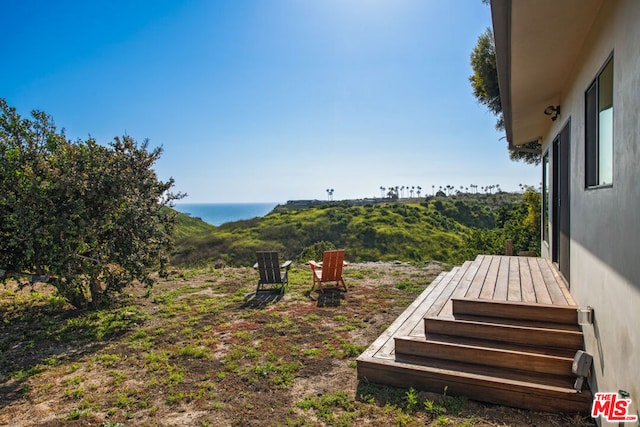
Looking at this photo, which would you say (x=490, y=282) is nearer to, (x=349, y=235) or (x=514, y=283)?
(x=514, y=283)

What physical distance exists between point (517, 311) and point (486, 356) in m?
Result: 0.63

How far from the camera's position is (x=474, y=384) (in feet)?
9.70

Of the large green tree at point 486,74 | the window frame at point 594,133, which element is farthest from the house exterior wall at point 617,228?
the large green tree at point 486,74

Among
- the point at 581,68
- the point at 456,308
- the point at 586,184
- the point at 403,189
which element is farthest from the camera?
the point at 403,189

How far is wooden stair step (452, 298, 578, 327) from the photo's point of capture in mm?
3273

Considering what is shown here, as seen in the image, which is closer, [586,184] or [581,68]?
[586,184]

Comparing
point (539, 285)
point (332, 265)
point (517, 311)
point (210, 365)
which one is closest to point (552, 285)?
point (539, 285)

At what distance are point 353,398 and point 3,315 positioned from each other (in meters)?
6.28

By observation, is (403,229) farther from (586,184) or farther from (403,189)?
(403,189)

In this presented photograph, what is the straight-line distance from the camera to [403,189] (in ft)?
253


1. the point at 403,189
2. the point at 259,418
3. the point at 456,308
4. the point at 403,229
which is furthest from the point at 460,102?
the point at 403,189

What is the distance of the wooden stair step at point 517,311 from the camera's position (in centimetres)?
327

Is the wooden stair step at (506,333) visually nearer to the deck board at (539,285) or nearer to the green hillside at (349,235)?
the deck board at (539,285)

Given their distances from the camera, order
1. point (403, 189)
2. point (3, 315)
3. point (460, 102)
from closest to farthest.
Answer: point (3, 315)
point (460, 102)
point (403, 189)
